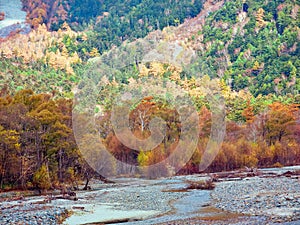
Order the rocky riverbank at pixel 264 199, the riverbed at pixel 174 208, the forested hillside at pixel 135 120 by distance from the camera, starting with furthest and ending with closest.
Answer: the forested hillside at pixel 135 120
the riverbed at pixel 174 208
the rocky riverbank at pixel 264 199

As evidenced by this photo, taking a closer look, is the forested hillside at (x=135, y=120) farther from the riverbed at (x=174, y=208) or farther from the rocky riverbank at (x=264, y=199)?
the rocky riverbank at (x=264, y=199)

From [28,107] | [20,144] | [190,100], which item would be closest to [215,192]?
[20,144]

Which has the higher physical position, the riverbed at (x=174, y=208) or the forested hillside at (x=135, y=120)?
the forested hillside at (x=135, y=120)

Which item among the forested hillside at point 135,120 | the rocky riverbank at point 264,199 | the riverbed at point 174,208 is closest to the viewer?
the rocky riverbank at point 264,199

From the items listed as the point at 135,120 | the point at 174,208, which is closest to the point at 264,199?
the point at 174,208

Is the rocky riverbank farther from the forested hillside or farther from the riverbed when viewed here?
the forested hillside

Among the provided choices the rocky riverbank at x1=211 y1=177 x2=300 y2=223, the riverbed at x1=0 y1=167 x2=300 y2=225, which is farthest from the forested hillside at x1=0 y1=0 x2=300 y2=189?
the rocky riverbank at x1=211 y1=177 x2=300 y2=223

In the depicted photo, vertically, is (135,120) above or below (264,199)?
→ above

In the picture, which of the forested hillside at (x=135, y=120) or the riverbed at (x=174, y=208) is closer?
the riverbed at (x=174, y=208)

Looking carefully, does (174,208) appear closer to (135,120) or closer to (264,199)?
(264,199)

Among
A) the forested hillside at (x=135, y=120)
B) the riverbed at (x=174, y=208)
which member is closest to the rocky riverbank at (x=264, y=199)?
the riverbed at (x=174, y=208)

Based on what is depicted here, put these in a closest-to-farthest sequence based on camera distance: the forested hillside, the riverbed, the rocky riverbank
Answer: the rocky riverbank < the riverbed < the forested hillside

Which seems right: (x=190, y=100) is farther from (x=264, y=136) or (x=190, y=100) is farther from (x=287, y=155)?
(x=287, y=155)

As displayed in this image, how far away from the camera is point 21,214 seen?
29828 mm
